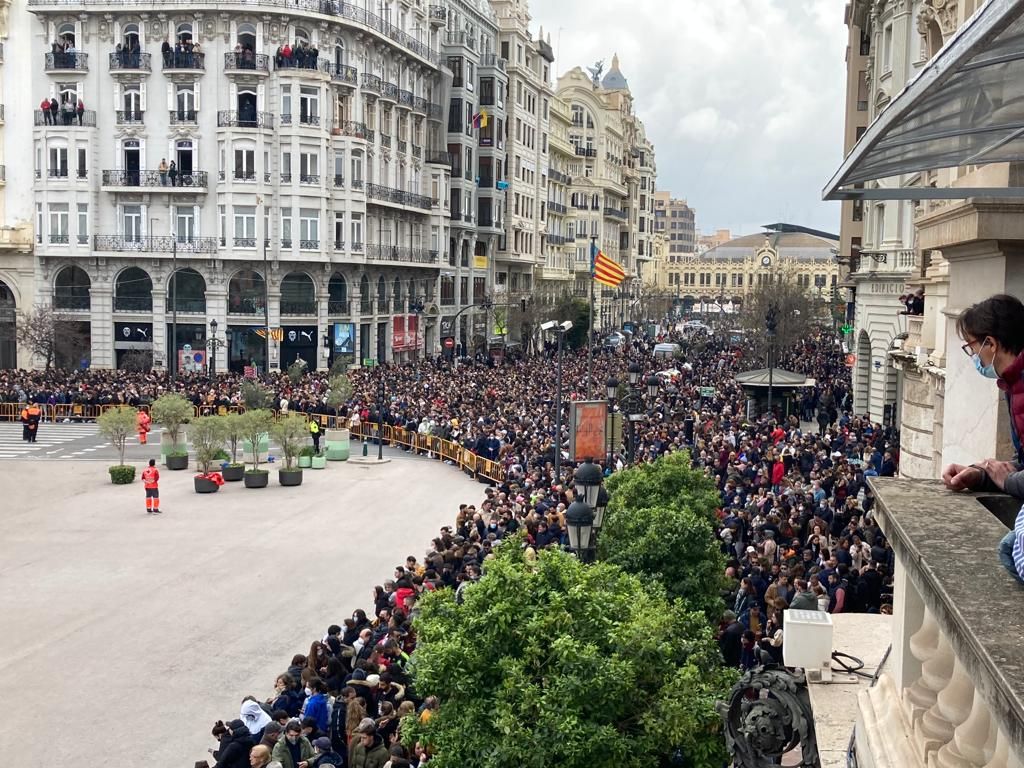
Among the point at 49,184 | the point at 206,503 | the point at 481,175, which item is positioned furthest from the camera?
the point at 481,175

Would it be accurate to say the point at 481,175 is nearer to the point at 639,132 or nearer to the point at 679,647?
the point at 639,132

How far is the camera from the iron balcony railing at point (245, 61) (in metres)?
57.6

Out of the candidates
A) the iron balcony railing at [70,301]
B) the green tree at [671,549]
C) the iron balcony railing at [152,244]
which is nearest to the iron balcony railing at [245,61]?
the iron balcony railing at [152,244]

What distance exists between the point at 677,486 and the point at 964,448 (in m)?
6.50

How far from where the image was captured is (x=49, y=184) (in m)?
Answer: 58.2

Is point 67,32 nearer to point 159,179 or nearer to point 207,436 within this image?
point 159,179

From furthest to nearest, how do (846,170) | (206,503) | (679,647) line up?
(206,503), (679,647), (846,170)

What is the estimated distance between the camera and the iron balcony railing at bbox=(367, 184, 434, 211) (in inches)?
2472

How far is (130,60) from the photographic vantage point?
58.1m

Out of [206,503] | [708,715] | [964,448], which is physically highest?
[964,448]

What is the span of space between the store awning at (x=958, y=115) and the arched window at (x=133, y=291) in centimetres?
5440

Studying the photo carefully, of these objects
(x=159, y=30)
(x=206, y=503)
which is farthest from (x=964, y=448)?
(x=159, y=30)

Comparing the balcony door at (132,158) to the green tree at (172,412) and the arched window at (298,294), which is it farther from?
the green tree at (172,412)

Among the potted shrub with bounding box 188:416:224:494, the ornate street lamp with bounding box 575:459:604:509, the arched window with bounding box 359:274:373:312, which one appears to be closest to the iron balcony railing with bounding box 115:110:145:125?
the arched window with bounding box 359:274:373:312
